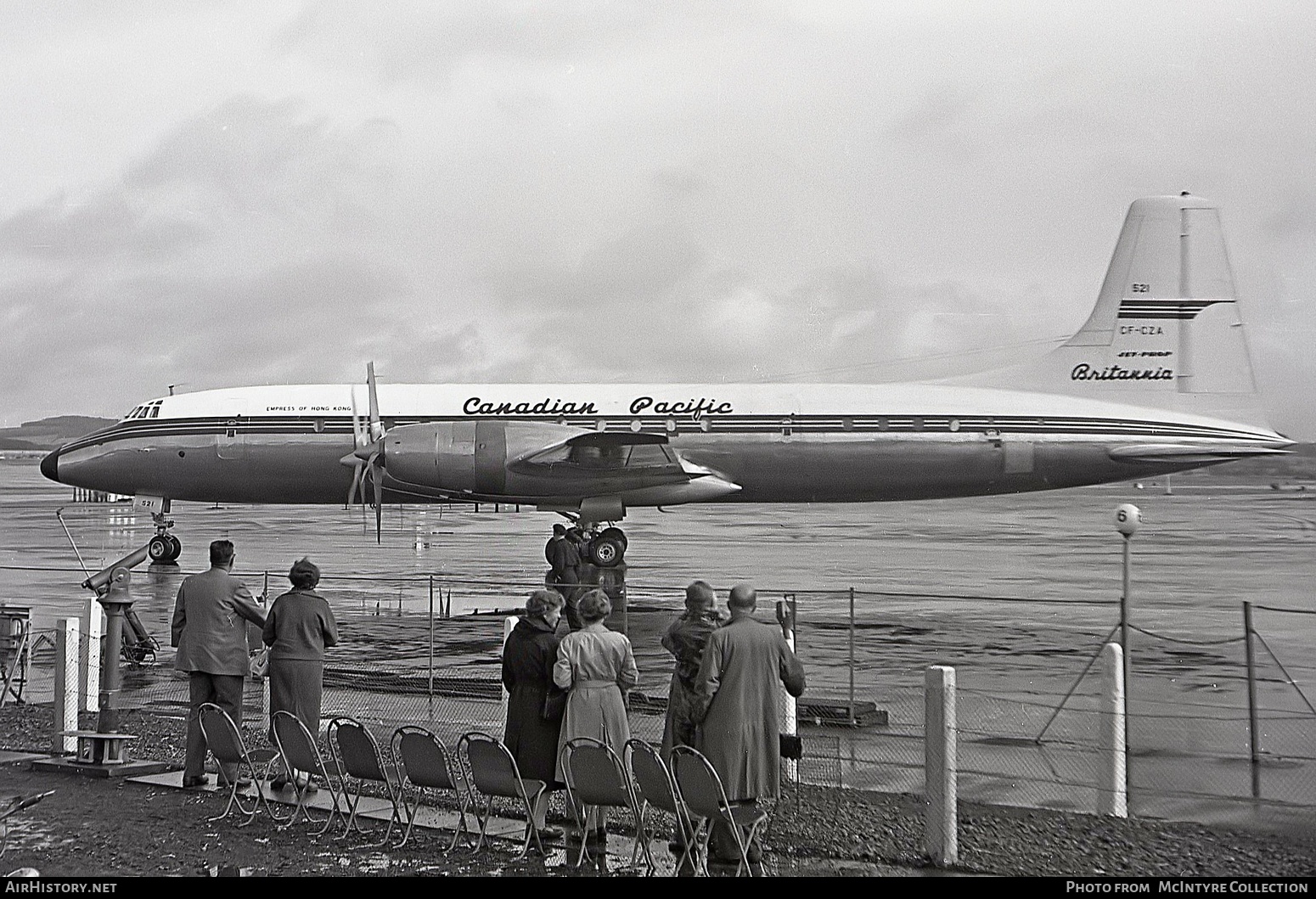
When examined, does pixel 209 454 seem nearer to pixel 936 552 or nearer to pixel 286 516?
pixel 936 552

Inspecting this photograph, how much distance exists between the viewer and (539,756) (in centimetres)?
718

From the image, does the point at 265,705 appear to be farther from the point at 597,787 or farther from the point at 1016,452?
the point at 1016,452

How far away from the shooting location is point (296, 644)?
8406mm

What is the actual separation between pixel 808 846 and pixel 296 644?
387 cm

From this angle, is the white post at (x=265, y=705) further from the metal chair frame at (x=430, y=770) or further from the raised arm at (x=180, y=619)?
the metal chair frame at (x=430, y=770)

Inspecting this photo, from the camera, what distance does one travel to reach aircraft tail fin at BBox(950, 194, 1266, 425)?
24.8 metres

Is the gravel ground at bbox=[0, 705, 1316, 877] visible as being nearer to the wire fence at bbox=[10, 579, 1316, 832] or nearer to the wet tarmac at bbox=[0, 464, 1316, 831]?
the wire fence at bbox=[10, 579, 1316, 832]

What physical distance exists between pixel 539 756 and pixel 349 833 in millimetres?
1307

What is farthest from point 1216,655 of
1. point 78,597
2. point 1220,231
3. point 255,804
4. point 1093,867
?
point 78,597

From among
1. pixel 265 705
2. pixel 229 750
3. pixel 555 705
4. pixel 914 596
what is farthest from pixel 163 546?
pixel 555 705

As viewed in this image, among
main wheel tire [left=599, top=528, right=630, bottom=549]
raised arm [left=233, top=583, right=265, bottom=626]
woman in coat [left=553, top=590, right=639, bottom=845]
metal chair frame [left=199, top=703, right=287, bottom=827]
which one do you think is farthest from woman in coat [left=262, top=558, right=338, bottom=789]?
main wheel tire [left=599, top=528, right=630, bottom=549]

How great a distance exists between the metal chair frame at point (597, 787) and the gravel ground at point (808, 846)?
0.33m

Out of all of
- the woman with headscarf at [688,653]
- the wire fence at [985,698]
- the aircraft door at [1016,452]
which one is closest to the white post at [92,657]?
the wire fence at [985,698]

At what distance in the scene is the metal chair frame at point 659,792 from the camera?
627 cm
